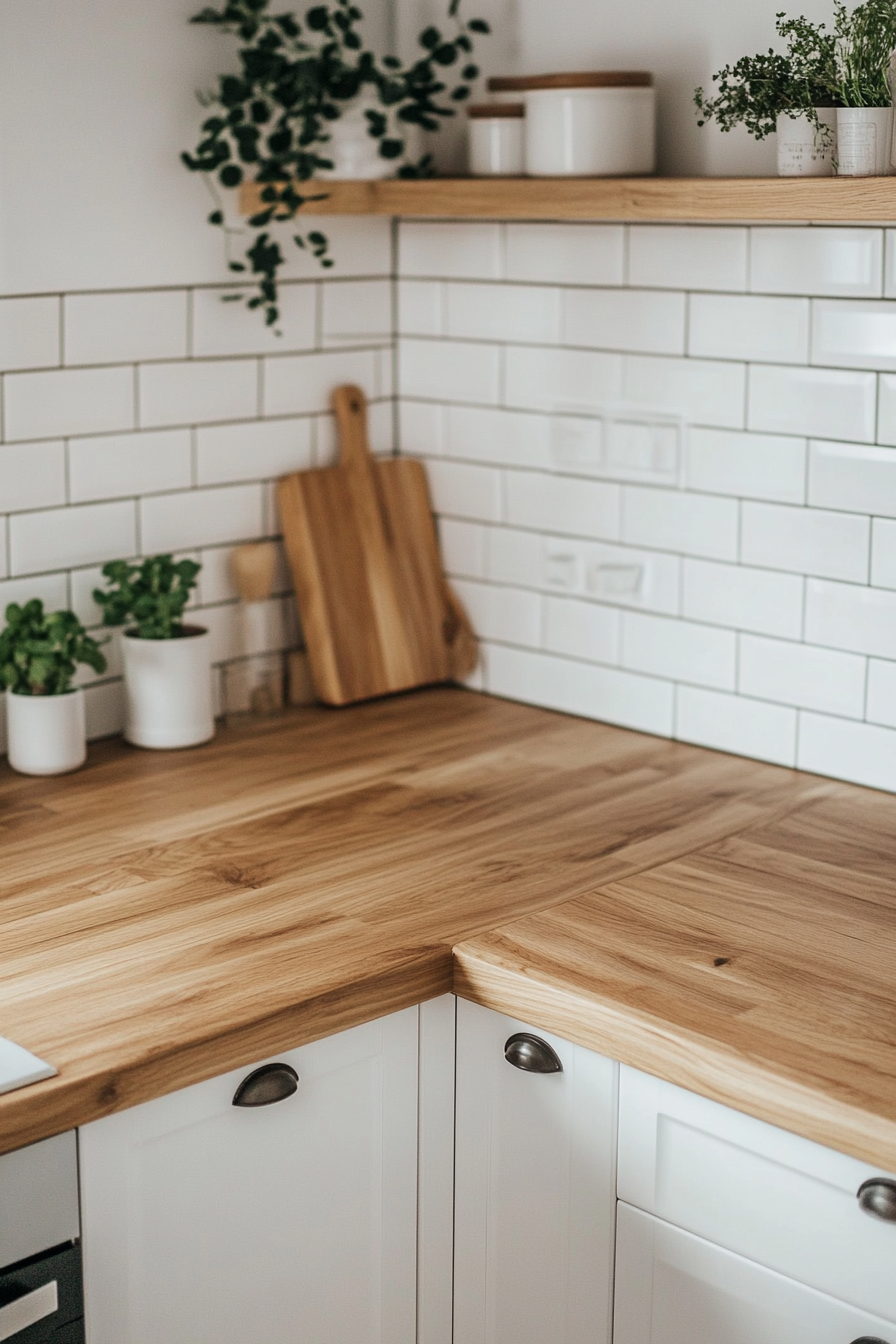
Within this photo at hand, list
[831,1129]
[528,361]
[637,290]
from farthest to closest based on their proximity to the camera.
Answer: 1. [528,361]
2. [637,290]
3. [831,1129]

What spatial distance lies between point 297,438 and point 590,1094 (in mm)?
1140

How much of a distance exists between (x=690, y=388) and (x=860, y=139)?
0.42 metres

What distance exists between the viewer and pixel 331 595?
7.07ft

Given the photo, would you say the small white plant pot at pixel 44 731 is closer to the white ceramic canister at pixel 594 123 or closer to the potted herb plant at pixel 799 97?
the white ceramic canister at pixel 594 123

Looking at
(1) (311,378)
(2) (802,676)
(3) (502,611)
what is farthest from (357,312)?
(2) (802,676)

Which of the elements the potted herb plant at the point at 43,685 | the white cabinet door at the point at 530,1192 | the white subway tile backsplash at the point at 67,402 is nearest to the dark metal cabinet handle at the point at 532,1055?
the white cabinet door at the point at 530,1192

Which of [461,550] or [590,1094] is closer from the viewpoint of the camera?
[590,1094]

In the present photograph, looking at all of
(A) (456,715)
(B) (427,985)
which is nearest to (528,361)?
(A) (456,715)

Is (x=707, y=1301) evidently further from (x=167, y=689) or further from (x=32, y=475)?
(x=32, y=475)

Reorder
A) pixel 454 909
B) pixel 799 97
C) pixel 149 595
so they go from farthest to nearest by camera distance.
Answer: pixel 149 595, pixel 799 97, pixel 454 909

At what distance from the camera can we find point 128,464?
1.99 m

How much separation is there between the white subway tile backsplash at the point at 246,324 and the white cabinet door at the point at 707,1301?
1.24 meters

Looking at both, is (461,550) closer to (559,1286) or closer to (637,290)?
(637,290)

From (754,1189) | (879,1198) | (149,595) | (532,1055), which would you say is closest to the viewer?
(879,1198)
